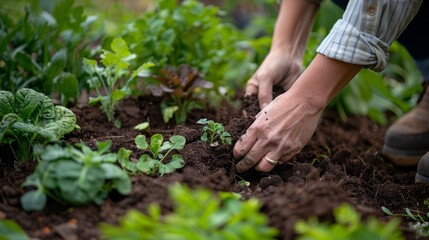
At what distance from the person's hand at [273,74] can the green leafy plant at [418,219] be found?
672 millimetres

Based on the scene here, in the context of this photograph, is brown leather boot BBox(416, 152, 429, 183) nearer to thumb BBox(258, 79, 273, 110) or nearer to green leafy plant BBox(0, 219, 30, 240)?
thumb BBox(258, 79, 273, 110)

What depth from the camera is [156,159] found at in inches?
67.4

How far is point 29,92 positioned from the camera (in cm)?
171

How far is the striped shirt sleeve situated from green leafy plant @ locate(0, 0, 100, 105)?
1.12 metres

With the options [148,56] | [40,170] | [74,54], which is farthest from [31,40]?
[40,170]

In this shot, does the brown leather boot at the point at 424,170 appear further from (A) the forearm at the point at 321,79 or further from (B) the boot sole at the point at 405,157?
(A) the forearm at the point at 321,79

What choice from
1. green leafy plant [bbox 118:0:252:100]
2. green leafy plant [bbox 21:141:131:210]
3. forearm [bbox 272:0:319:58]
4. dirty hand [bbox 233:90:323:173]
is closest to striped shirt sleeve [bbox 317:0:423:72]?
dirty hand [bbox 233:90:323:173]

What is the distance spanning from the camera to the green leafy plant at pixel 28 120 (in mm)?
1601

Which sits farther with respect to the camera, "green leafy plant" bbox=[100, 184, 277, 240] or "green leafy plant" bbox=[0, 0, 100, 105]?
"green leafy plant" bbox=[0, 0, 100, 105]

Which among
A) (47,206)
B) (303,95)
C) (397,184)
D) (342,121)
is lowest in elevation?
(342,121)

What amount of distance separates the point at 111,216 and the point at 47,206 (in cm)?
21

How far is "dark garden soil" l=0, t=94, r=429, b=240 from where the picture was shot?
4.29ft

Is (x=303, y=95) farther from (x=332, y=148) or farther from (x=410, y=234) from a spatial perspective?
(x=332, y=148)

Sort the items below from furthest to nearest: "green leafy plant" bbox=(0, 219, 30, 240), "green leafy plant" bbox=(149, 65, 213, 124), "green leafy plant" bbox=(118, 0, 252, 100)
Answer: "green leafy plant" bbox=(118, 0, 252, 100) < "green leafy plant" bbox=(149, 65, 213, 124) < "green leafy plant" bbox=(0, 219, 30, 240)
